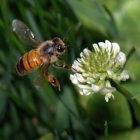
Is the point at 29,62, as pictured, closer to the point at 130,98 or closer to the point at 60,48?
the point at 60,48

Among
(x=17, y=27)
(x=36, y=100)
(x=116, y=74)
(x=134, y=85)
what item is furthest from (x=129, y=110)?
(x=36, y=100)

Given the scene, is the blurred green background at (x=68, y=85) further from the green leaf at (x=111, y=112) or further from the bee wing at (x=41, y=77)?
the bee wing at (x=41, y=77)

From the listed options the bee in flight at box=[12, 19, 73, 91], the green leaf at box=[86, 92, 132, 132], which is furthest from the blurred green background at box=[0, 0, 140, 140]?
the bee in flight at box=[12, 19, 73, 91]

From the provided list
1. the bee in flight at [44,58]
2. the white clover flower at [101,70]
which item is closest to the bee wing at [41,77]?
the bee in flight at [44,58]

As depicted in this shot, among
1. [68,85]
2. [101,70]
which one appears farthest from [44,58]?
[68,85]

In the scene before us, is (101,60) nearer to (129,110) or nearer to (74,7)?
(129,110)

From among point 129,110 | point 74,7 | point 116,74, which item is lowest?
point 129,110
